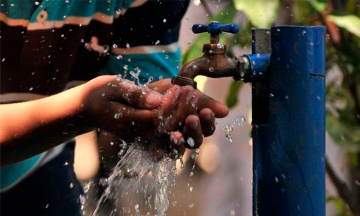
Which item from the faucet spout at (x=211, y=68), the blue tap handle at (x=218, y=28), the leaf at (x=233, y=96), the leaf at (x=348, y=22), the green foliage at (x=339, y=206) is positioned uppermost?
the blue tap handle at (x=218, y=28)

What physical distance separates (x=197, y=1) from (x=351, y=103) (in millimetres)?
781

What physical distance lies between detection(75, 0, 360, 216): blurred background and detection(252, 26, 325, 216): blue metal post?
1278mm

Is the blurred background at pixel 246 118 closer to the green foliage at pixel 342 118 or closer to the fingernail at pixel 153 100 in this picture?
the green foliage at pixel 342 118

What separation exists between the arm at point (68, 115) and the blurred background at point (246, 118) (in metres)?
0.78

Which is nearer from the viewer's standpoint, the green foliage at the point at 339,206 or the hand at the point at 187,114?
the hand at the point at 187,114

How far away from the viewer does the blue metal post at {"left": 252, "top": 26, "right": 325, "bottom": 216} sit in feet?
3.73

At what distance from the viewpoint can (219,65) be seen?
47.2 inches

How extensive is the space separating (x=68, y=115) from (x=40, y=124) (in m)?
0.12

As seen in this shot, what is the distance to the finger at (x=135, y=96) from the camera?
122 cm

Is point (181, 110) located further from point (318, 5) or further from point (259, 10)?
point (318, 5)

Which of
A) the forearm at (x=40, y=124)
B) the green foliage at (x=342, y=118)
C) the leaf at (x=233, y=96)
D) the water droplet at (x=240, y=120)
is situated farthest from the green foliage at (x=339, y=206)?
the forearm at (x=40, y=124)

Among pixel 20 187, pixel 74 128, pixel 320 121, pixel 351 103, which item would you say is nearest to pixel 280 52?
pixel 320 121

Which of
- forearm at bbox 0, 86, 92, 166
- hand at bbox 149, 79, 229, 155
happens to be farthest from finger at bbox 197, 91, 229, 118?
forearm at bbox 0, 86, 92, 166

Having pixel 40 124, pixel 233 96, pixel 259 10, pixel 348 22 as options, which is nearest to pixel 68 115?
pixel 40 124
